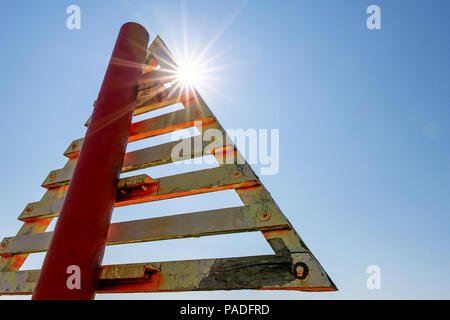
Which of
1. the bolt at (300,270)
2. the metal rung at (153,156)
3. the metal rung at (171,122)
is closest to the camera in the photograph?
the bolt at (300,270)

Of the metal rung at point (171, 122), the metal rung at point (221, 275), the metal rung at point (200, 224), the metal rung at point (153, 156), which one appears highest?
the metal rung at point (171, 122)

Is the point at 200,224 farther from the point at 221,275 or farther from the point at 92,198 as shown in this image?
the point at 92,198

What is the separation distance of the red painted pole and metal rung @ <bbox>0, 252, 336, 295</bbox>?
137 millimetres

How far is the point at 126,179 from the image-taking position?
Answer: 2.05m

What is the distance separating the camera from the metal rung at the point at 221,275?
4.49 ft

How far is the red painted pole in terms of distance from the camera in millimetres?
1639

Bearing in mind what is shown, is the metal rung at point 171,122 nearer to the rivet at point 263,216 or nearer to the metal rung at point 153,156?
the metal rung at point 153,156

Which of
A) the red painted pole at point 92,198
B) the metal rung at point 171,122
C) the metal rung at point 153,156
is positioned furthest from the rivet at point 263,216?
the red painted pole at point 92,198

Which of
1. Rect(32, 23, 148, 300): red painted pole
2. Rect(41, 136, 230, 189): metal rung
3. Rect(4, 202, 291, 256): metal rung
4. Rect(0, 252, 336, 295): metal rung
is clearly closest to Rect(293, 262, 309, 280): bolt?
Rect(0, 252, 336, 295): metal rung

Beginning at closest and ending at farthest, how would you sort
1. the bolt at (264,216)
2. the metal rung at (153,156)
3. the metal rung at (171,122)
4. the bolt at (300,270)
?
1. the bolt at (300,270)
2. the bolt at (264,216)
3. the metal rung at (153,156)
4. the metal rung at (171,122)

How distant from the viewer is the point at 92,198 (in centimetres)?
187
